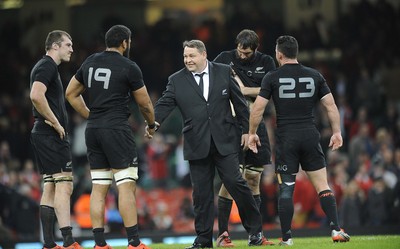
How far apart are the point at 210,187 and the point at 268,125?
1264 cm

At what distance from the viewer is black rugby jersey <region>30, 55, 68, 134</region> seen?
1271 cm

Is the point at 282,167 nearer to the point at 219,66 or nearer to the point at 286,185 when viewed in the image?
the point at 286,185

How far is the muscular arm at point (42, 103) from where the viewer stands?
41.1ft

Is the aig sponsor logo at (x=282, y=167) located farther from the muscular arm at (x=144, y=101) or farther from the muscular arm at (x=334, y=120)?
the muscular arm at (x=144, y=101)

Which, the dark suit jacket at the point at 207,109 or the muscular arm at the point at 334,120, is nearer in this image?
the dark suit jacket at the point at 207,109

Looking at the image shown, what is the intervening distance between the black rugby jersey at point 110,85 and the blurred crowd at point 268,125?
863 cm

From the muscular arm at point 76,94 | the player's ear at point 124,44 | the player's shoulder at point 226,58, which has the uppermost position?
the player's ear at point 124,44

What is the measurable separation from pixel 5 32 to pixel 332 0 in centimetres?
951

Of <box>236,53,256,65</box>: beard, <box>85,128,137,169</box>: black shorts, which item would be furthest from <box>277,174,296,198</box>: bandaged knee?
<box>85,128,137,169</box>: black shorts

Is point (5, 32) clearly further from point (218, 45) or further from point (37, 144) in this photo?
point (37, 144)

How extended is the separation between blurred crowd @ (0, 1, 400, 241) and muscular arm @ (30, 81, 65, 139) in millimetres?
8089

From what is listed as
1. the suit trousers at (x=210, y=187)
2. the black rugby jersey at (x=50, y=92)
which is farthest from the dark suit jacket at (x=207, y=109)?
the black rugby jersey at (x=50, y=92)

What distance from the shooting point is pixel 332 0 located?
3002 centimetres

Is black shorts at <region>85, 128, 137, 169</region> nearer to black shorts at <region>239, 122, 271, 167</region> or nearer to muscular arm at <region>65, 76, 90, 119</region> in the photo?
muscular arm at <region>65, 76, 90, 119</region>
